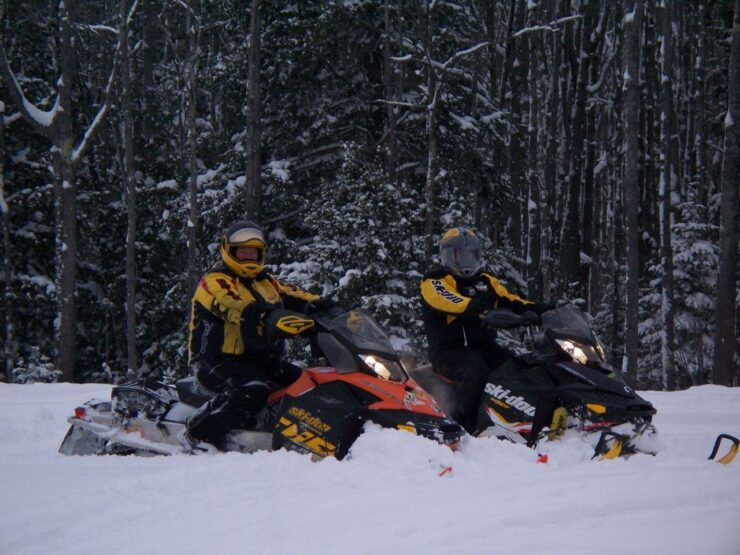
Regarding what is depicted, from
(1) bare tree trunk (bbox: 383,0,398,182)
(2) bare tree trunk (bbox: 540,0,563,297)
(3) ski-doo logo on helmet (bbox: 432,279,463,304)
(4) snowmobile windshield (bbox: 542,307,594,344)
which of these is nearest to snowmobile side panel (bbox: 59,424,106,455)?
(3) ski-doo logo on helmet (bbox: 432,279,463,304)

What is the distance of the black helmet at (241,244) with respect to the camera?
5.29 m

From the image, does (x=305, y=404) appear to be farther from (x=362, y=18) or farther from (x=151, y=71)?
(x=151, y=71)

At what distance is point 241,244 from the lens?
529 cm

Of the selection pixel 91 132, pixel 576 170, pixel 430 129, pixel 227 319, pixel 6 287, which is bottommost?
pixel 6 287

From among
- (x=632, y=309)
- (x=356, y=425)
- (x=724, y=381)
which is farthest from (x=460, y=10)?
(x=356, y=425)

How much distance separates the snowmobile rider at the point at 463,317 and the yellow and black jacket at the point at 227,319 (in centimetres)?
107

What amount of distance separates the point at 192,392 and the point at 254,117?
36.7 feet

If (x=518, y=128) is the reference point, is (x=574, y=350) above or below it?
below

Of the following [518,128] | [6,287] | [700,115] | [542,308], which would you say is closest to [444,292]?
[542,308]

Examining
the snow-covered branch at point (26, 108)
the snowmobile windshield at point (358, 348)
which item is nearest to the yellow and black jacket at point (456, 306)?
the snowmobile windshield at point (358, 348)

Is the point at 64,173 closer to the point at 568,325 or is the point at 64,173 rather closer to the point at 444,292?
the point at 444,292

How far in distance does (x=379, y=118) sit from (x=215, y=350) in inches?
504

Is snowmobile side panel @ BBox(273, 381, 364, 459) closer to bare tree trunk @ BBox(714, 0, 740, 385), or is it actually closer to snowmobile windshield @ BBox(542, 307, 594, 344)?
snowmobile windshield @ BBox(542, 307, 594, 344)

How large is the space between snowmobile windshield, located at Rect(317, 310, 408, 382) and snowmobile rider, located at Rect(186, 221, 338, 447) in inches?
8.4
